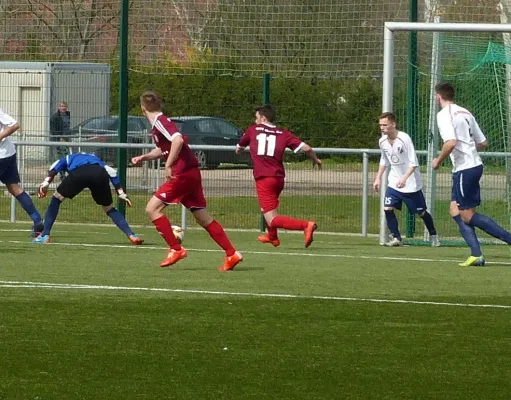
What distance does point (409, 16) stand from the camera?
19016mm

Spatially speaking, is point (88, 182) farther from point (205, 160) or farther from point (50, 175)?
point (205, 160)

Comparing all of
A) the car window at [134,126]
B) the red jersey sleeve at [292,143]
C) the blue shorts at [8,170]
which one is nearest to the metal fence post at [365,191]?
the red jersey sleeve at [292,143]

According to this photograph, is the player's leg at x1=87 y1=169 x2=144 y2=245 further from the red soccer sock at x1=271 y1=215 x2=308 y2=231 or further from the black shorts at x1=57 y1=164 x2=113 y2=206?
the red soccer sock at x1=271 y1=215 x2=308 y2=231

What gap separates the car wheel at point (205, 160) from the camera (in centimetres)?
2031

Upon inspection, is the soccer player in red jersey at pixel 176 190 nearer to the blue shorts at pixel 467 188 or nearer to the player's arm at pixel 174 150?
the player's arm at pixel 174 150

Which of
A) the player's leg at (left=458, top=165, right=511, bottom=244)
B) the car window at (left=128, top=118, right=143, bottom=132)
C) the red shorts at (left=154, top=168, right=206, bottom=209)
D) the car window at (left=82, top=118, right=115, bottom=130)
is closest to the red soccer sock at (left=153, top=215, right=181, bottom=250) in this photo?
the red shorts at (left=154, top=168, right=206, bottom=209)

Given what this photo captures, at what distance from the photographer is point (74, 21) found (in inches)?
879

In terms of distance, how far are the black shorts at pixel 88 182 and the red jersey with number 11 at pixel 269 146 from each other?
5.86ft

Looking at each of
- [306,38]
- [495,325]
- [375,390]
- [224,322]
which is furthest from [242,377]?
[306,38]

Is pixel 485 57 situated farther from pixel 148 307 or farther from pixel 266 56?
pixel 148 307

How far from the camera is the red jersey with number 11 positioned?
15.4 metres

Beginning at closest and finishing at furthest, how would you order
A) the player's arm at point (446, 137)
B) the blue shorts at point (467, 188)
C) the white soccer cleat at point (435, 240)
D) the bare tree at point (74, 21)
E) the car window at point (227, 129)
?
the player's arm at point (446, 137) → the blue shorts at point (467, 188) → the white soccer cleat at point (435, 240) → the bare tree at point (74, 21) → the car window at point (227, 129)

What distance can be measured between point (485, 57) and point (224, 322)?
8983 mm

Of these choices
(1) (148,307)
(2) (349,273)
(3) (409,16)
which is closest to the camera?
(1) (148,307)
